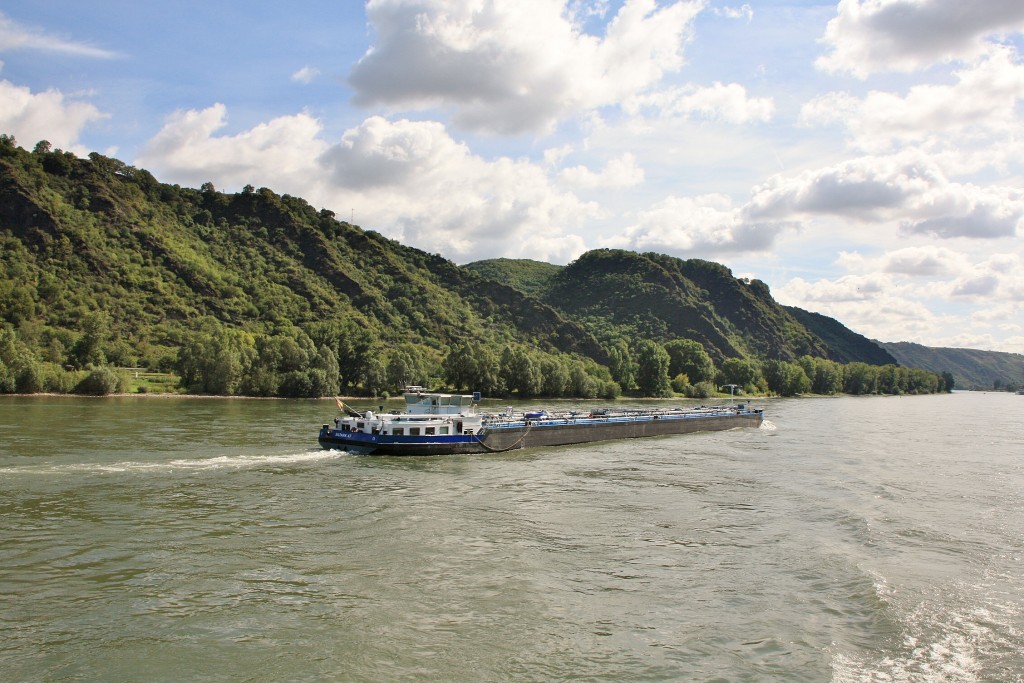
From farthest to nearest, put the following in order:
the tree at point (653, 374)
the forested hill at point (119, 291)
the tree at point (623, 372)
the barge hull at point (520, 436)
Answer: the tree at point (653, 374)
the tree at point (623, 372)
the forested hill at point (119, 291)
the barge hull at point (520, 436)

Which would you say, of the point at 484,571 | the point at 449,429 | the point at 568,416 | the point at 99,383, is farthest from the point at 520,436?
the point at 99,383

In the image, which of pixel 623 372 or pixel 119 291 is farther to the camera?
pixel 623 372

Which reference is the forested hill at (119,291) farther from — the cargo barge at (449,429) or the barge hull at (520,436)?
the cargo barge at (449,429)

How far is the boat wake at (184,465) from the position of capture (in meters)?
39.2

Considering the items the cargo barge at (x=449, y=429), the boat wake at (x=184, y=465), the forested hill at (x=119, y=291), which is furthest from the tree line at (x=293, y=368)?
the boat wake at (x=184, y=465)

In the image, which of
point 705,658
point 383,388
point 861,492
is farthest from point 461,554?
point 383,388

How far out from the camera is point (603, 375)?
17475 centimetres

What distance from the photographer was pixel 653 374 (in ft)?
590

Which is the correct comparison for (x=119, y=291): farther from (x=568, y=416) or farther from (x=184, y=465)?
(x=184, y=465)

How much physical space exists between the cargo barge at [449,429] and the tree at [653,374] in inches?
4157

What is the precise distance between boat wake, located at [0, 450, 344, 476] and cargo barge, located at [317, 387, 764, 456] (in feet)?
11.6

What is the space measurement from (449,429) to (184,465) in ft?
67.3

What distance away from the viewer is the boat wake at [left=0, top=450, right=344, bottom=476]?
3922cm

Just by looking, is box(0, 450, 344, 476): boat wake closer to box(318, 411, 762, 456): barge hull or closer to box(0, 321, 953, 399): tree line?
box(318, 411, 762, 456): barge hull
